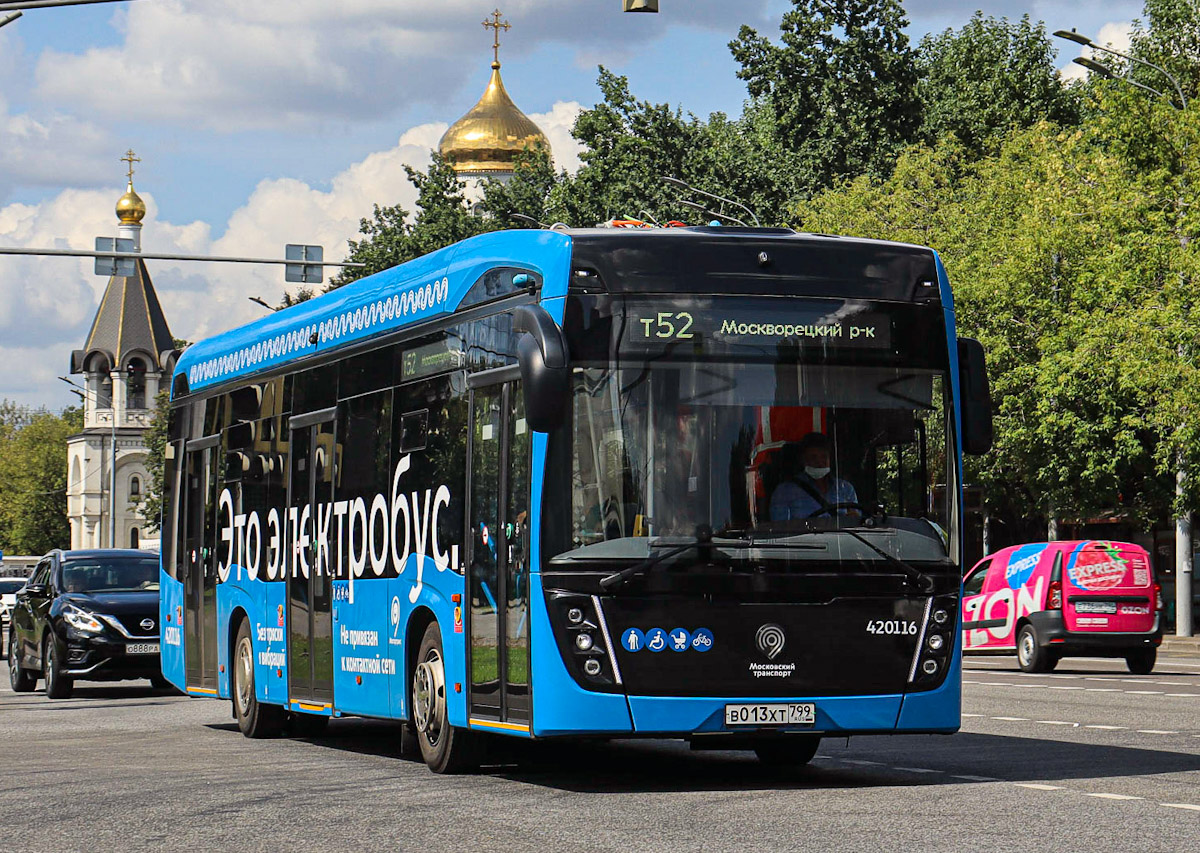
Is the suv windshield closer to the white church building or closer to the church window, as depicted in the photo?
the white church building

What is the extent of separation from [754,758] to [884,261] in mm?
4091

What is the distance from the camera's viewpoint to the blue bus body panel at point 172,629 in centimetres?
1922

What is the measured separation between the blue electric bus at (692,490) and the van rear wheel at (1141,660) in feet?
57.7

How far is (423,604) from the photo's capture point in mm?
13320

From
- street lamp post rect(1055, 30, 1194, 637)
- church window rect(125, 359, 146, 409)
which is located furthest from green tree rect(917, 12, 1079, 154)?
church window rect(125, 359, 146, 409)

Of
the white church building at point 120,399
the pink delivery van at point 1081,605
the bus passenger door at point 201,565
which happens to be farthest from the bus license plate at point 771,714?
the white church building at point 120,399

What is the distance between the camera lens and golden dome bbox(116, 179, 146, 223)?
140125mm

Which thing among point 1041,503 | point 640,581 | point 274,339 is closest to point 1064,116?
point 1041,503

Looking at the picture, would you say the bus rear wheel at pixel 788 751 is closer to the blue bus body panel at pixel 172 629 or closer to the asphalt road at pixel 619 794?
the asphalt road at pixel 619 794

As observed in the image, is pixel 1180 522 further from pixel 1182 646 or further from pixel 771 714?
pixel 771 714

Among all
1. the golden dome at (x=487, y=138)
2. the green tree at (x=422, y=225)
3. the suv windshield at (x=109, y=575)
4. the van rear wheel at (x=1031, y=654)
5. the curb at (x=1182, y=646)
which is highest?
the golden dome at (x=487, y=138)

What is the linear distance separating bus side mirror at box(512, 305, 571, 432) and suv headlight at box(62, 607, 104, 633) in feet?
47.3

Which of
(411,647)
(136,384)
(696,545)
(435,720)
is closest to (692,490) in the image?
(696,545)

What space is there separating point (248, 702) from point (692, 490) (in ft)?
22.6
